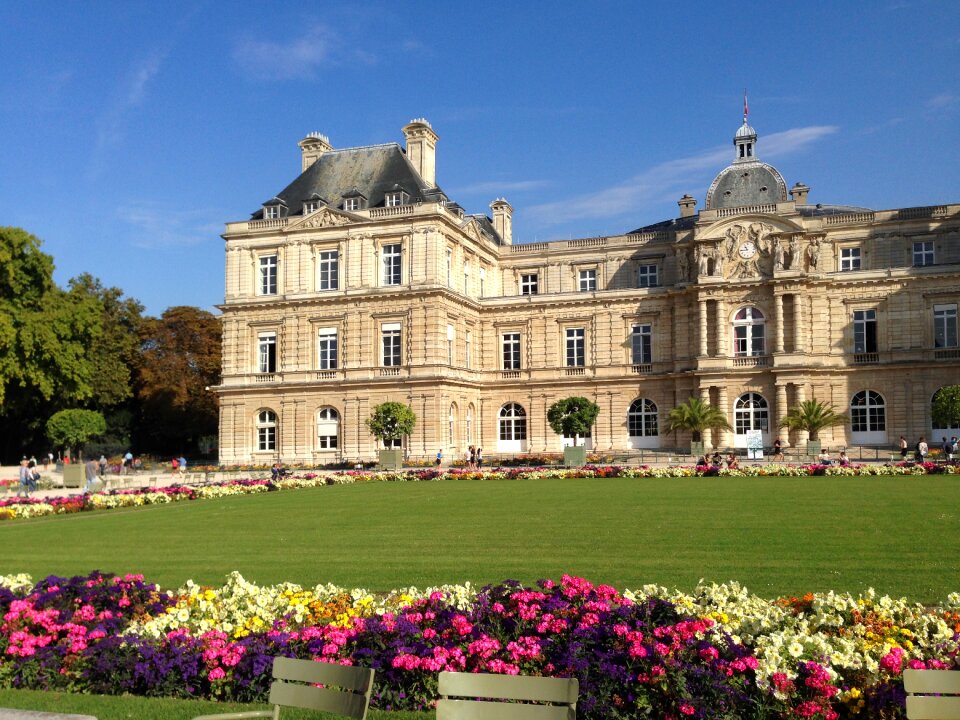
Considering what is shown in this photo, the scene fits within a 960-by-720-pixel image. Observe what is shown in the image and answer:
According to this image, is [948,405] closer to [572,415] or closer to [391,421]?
[572,415]

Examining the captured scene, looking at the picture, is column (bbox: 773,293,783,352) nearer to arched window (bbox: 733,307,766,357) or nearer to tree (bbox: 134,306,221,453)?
arched window (bbox: 733,307,766,357)

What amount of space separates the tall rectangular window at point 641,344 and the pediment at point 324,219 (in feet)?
58.6

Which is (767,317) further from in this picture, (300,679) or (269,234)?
(300,679)

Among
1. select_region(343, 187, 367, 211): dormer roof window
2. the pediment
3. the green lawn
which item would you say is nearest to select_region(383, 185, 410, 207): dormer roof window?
select_region(343, 187, 367, 211): dormer roof window

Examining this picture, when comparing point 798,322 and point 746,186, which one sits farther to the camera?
point 746,186

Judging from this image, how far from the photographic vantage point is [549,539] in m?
16.5

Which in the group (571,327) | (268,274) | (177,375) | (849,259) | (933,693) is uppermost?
(849,259)

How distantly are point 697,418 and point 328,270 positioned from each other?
73.6ft

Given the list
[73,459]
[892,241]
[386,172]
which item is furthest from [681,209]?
[73,459]

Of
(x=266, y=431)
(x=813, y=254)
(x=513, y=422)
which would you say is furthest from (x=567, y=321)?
(x=266, y=431)

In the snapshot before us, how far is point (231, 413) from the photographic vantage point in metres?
53.2

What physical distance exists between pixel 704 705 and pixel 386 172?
49337mm

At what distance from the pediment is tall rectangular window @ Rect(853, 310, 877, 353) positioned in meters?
28.7

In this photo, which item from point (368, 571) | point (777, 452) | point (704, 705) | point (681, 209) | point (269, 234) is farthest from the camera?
point (681, 209)
